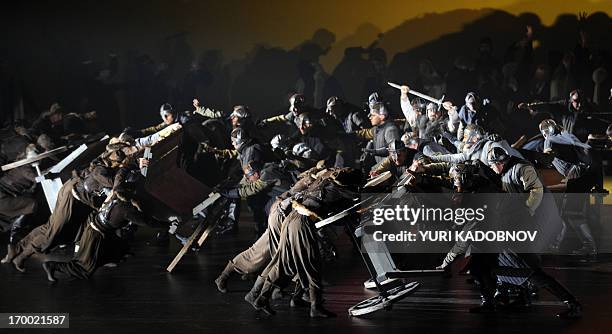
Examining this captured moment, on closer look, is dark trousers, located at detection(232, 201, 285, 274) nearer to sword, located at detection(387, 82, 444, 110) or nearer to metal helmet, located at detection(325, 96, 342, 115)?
metal helmet, located at detection(325, 96, 342, 115)

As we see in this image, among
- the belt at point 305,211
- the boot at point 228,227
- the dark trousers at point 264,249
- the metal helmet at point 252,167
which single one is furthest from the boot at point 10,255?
the belt at point 305,211

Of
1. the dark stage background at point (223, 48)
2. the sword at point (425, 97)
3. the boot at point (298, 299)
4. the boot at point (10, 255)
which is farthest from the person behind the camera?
the dark stage background at point (223, 48)

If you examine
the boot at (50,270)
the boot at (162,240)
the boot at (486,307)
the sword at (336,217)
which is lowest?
the boot at (162,240)

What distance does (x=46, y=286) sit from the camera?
10383 mm

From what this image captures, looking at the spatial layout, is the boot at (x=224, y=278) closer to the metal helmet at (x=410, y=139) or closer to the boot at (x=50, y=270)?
the boot at (x=50, y=270)

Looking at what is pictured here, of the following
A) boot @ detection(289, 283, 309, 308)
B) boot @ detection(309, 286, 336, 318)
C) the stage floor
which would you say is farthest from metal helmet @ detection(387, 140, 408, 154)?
boot @ detection(309, 286, 336, 318)

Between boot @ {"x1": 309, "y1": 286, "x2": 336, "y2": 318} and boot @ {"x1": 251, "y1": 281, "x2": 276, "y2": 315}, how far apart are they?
1.10 feet

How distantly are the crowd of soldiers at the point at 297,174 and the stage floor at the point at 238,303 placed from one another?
0.71 feet

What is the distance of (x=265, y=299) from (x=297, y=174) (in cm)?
435

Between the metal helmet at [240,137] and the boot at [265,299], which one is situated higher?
the metal helmet at [240,137]

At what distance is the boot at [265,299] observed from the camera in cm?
890

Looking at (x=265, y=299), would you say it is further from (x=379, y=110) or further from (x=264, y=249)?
(x=379, y=110)

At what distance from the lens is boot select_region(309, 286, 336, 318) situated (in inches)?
345

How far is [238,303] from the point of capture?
946cm
